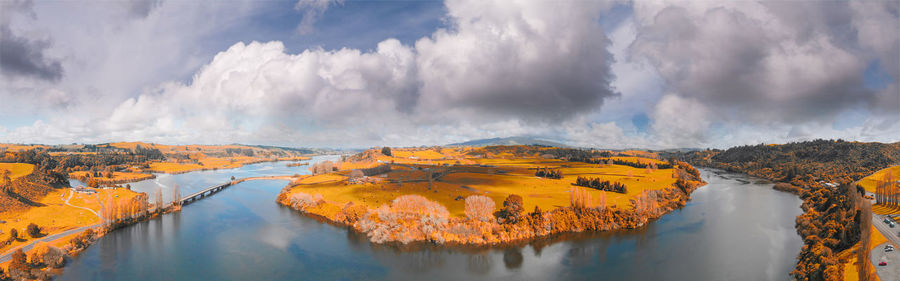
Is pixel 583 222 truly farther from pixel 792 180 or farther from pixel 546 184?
pixel 792 180

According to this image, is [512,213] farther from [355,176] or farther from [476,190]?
[355,176]

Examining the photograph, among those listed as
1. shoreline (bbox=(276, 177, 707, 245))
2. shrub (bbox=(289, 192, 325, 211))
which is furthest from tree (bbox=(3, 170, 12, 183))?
shoreline (bbox=(276, 177, 707, 245))

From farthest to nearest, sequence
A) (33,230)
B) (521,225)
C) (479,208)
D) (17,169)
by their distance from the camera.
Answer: (17,169) < (479,208) < (521,225) < (33,230)

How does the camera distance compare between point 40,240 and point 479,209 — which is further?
point 479,209

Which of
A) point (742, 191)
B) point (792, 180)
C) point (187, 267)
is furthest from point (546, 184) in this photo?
point (792, 180)

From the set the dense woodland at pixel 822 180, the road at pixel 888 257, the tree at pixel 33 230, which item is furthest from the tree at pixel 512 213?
the tree at pixel 33 230

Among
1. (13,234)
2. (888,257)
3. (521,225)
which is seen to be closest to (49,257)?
(13,234)

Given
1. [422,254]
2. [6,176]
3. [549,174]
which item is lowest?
[422,254]
